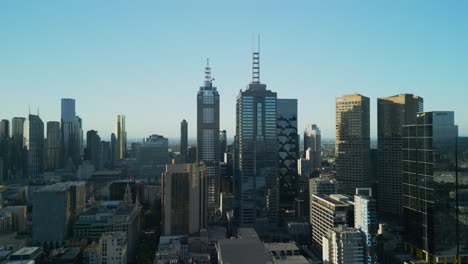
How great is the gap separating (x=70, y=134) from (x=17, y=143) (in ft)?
33.7

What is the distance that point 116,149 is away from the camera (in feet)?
230

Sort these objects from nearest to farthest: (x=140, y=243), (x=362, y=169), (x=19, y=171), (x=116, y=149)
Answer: (x=140, y=243) < (x=362, y=169) < (x=19, y=171) < (x=116, y=149)

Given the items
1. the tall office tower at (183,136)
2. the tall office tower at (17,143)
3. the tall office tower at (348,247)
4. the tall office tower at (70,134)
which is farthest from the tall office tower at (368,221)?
the tall office tower at (70,134)

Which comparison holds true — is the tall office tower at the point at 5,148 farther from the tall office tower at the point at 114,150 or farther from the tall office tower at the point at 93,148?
the tall office tower at the point at 114,150

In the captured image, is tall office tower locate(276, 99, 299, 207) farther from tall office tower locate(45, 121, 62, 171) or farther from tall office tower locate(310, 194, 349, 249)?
tall office tower locate(45, 121, 62, 171)

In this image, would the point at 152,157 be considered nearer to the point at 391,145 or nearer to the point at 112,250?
the point at 391,145

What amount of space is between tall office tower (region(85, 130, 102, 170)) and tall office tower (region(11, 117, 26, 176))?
38.1ft

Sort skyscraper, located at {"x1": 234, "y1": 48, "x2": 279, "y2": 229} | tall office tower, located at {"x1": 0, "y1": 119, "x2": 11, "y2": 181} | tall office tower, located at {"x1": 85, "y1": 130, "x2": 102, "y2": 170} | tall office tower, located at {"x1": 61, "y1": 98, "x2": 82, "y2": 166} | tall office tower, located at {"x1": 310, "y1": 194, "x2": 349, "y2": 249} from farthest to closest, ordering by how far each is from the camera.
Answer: tall office tower, located at {"x1": 85, "y1": 130, "x2": 102, "y2": 170}
tall office tower, located at {"x1": 61, "y1": 98, "x2": 82, "y2": 166}
tall office tower, located at {"x1": 0, "y1": 119, "x2": 11, "y2": 181}
skyscraper, located at {"x1": 234, "y1": 48, "x2": 279, "y2": 229}
tall office tower, located at {"x1": 310, "y1": 194, "x2": 349, "y2": 249}

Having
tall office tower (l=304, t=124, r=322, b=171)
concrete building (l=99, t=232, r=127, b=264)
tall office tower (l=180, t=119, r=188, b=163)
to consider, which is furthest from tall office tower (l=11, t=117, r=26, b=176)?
tall office tower (l=304, t=124, r=322, b=171)

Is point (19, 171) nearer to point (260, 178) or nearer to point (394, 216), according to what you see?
point (260, 178)

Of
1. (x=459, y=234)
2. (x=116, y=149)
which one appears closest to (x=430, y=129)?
(x=459, y=234)

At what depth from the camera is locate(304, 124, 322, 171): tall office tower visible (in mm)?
56931

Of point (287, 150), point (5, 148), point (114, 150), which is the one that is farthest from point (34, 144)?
point (287, 150)

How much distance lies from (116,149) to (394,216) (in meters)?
51.5
